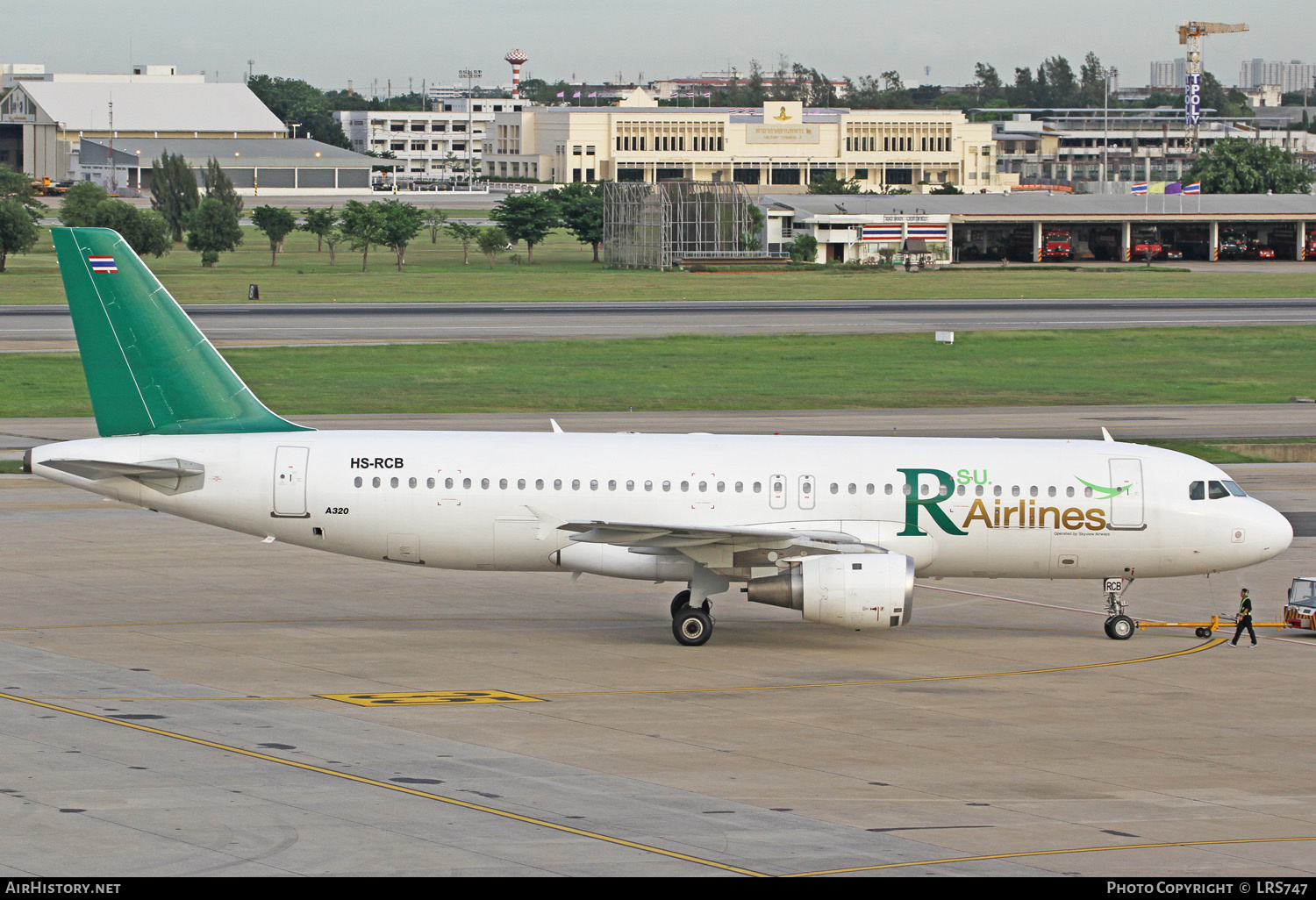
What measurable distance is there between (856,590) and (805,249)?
128 m

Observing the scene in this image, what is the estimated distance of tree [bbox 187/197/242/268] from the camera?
15000cm

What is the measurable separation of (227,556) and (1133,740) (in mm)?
24909

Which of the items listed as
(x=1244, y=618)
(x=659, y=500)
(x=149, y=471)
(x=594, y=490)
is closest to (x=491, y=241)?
(x=149, y=471)

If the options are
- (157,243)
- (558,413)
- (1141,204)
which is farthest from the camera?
(1141,204)

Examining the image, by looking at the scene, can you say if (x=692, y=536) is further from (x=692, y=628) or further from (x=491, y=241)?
(x=491, y=241)

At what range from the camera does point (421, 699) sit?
2698 centimetres

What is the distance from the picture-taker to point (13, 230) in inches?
5310

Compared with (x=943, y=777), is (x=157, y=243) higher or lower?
higher

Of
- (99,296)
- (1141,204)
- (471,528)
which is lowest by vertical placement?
(471,528)

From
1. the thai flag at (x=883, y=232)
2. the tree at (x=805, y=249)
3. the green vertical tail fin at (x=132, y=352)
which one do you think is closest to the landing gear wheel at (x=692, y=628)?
the green vertical tail fin at (x=132, y=352)

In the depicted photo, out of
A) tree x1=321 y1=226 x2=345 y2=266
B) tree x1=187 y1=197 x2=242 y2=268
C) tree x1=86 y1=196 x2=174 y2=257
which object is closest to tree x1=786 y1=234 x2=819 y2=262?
tree x1=321 y1=226 x2=345 y2=266

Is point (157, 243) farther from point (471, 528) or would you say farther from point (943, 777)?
point (943, 777)

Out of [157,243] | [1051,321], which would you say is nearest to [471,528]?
[1051,321]

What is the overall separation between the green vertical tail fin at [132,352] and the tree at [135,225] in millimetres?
115090
